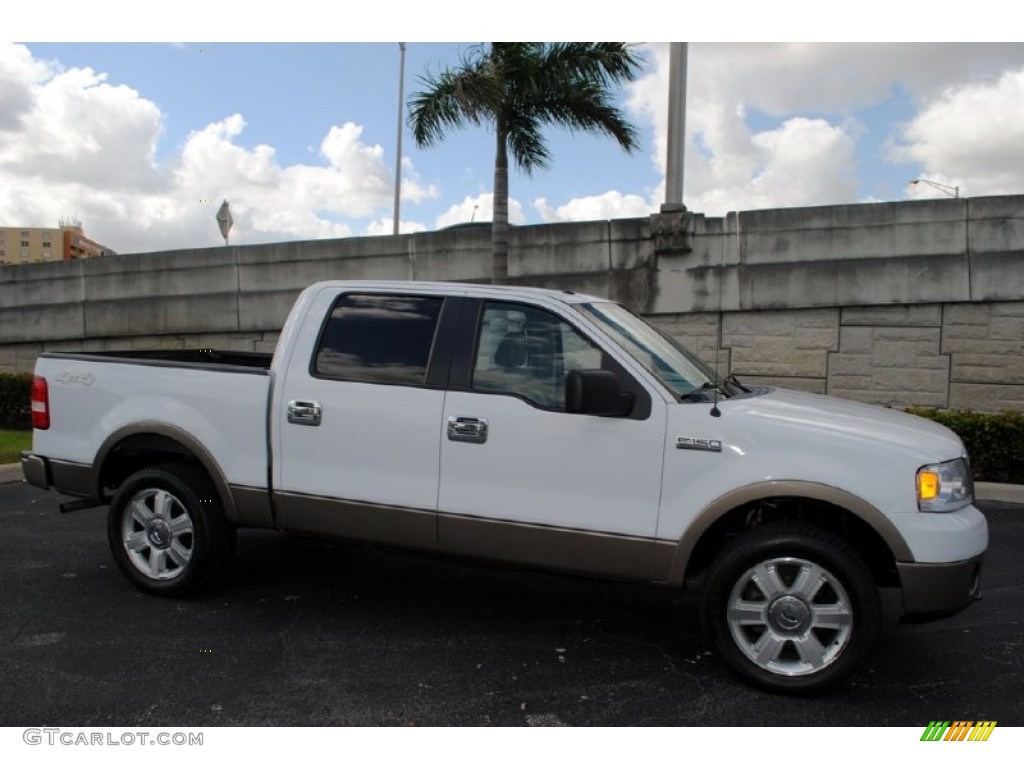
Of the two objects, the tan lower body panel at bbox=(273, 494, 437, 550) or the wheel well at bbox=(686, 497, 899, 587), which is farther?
the tan lower body panel at bbox=(273, 494, 437, 550)

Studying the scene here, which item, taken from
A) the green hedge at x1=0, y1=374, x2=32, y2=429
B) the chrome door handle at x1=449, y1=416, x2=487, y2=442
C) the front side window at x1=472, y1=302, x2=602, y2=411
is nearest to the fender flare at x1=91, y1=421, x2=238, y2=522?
the chrome door handle at x1=449, y1=416, x2=487, y2=442

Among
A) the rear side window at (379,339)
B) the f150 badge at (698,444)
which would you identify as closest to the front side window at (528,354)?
the rear side window at (379,339)

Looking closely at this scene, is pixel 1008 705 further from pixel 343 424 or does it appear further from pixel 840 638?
pixel 343 424

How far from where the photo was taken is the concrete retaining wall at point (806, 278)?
33.8 ft

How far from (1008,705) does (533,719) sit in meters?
2.08

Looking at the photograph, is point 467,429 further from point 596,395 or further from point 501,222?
point 501,222

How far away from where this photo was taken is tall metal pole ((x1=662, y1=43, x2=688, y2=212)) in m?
11.7

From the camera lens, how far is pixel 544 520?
3.98 m

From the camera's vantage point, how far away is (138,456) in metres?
5.15

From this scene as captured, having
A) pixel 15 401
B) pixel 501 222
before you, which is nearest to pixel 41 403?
pixel 501 222

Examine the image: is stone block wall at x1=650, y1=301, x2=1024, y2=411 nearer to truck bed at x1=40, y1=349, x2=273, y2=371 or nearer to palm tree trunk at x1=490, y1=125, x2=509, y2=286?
palm tree trunk at x1=490, y1=125, x2=509, y2=286

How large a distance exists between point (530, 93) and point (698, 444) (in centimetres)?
790
